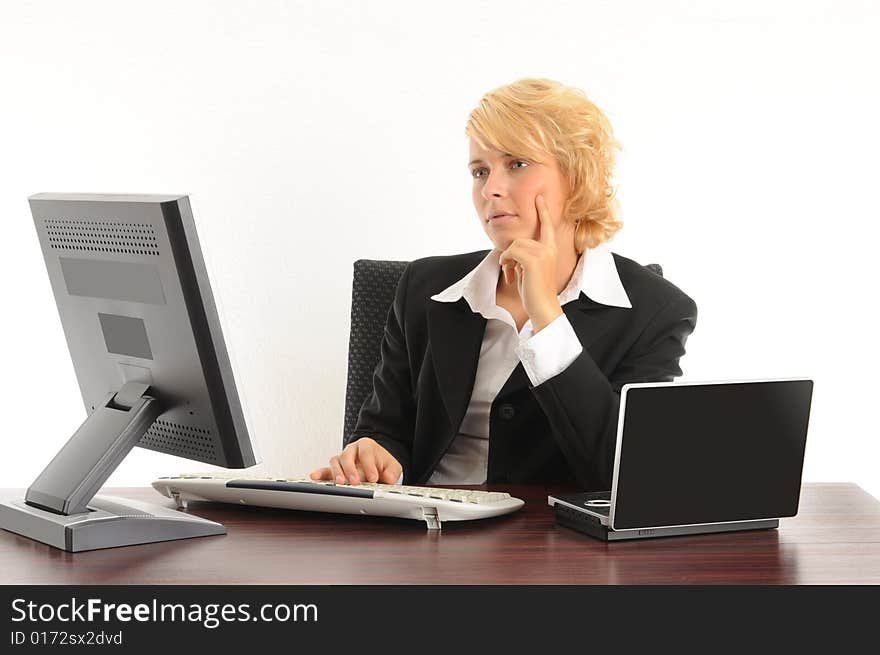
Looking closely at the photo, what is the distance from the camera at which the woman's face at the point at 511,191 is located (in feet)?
5.80

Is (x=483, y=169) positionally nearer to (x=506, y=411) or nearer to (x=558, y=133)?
(x=558, y=133)

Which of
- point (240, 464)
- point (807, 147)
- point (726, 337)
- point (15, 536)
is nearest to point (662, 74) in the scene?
point (807, 147)

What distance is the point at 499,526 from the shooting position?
1331mm

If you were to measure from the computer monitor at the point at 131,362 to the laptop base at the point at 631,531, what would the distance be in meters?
0.38

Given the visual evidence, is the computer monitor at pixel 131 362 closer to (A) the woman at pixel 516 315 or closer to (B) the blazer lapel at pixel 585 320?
(A) the woman at pixel 516 315

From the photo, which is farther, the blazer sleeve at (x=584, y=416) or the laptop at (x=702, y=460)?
the blazer sleeve at (x=584, y=416)

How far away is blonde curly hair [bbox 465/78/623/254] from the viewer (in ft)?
5.85

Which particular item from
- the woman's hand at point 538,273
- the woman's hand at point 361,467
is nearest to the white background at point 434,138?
the woman's hand at point 538,273

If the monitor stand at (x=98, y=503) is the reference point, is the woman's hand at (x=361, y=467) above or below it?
below

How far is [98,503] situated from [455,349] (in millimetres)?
712

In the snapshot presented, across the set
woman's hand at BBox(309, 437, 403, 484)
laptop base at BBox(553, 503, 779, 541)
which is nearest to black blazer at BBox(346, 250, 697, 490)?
woman's hand at BBox(309, 437, 403, 484)

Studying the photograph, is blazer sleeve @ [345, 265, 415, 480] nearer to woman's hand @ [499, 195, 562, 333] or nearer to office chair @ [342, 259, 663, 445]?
office chair @ [342, 259, 663, 445]

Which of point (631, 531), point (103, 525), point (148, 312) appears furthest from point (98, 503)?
point (631, 531)

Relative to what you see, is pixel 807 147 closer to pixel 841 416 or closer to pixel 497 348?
pixel 841 416
